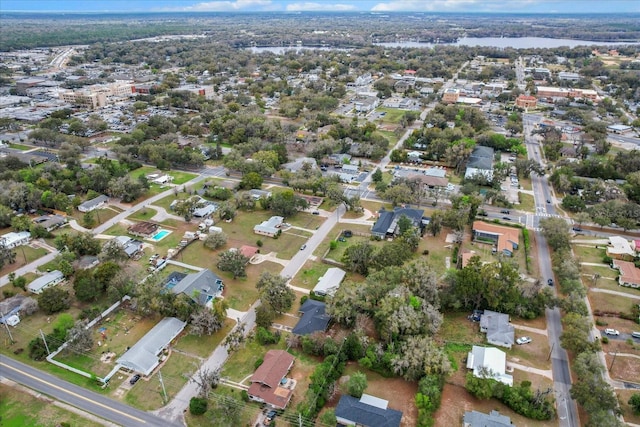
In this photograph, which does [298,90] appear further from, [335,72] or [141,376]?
[141,376]

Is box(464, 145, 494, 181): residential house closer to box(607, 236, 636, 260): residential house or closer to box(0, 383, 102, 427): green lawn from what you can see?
box(607, 236, 636, 260): residential house

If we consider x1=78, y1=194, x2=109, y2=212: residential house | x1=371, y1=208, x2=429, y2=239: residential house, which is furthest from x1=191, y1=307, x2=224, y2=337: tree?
x1=78, y1=194, x2=109, y2=212: residential house

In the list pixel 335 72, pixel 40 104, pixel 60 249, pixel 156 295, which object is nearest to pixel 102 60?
pixel 40 104

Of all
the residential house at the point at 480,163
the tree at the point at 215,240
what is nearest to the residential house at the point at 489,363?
the tree at the point at 215,240

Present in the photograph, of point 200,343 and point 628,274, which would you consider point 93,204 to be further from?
point 628,274

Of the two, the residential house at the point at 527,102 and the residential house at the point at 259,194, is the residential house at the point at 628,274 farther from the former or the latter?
the residential house at the point at 527,102

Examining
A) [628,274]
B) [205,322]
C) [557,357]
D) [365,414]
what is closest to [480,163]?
[628,274]

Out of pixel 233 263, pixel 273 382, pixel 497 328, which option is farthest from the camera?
pixel 233 263
